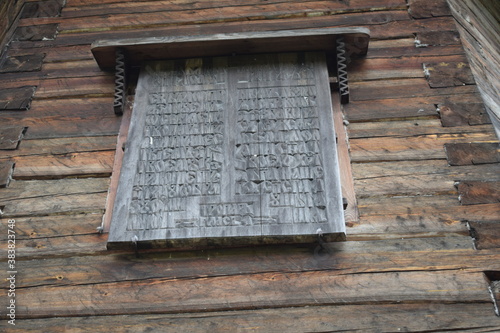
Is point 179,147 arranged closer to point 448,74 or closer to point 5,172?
point 5,172

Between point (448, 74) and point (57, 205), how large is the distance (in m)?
2.46

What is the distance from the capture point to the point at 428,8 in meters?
4.20

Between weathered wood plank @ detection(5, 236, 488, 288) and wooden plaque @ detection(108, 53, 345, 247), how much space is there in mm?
84

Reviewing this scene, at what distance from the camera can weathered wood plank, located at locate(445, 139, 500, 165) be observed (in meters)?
3.34

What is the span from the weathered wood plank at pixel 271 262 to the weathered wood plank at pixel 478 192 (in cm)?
23

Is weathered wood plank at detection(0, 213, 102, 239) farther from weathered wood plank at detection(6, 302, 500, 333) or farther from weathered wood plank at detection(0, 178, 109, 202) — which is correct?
weathered wood plank at detection(6, 302, 500, 333)

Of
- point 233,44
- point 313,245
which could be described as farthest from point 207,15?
point 313,245

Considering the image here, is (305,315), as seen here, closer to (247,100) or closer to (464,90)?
(247,100)

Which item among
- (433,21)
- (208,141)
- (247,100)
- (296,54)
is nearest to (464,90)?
(433,21)

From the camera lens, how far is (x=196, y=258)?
309 centimetres

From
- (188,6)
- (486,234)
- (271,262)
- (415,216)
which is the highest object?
(188,6)

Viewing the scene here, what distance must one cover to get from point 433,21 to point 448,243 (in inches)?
69.3

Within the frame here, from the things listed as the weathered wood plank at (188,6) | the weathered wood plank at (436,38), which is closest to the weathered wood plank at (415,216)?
the weathered wood plank at (436,38)

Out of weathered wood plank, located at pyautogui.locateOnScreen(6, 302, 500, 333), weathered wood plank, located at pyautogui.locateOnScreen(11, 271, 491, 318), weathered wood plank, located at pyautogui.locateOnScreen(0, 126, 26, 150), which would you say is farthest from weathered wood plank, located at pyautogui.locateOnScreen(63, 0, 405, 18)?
weathered wood plank, located at pyautogui.locateOnScreen(6, 302, 500, 333)
